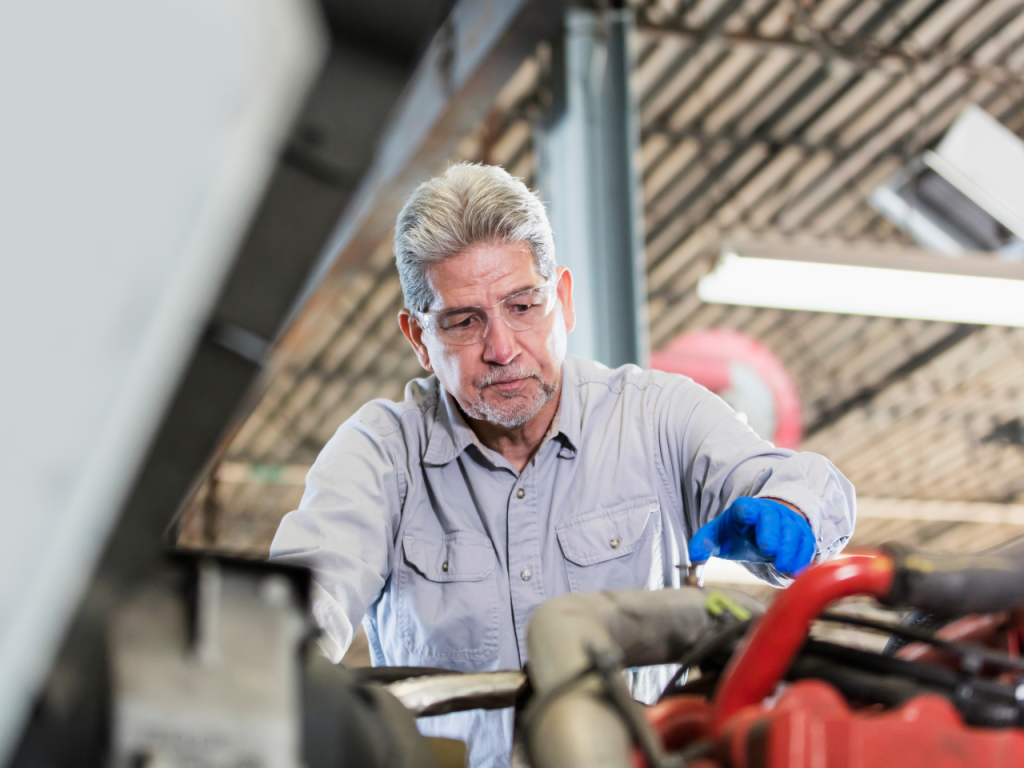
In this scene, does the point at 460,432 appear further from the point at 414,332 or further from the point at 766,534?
the point at 766,534

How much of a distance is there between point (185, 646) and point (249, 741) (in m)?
0.07

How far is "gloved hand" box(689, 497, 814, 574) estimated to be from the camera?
1198mm

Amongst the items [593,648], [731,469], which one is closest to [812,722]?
[593,648]

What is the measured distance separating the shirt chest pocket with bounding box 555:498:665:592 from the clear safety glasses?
1.04ft

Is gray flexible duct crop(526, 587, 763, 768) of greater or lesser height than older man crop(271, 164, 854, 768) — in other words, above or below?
below

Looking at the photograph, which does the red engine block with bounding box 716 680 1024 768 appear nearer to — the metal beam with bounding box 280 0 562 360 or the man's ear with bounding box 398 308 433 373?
the man's ear with bounding box 398 308 433 373

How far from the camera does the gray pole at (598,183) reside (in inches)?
127

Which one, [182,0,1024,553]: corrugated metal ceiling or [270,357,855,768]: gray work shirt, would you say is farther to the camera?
[182,0,1024,553]: corrugated metal ceiling

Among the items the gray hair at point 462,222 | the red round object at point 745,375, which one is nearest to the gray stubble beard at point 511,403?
the gray hair at point 462,222

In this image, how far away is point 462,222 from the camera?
4.75 feet

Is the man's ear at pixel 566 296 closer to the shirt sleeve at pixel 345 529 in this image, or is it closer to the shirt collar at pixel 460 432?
the shirt collar at pixel 460 432

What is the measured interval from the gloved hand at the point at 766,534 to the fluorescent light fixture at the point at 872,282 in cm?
194

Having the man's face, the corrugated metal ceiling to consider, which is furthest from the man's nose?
the corrugated metal ceiling

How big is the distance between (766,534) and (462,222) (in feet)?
2.08
